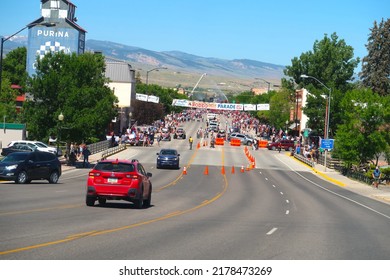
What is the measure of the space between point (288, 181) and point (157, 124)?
263ft

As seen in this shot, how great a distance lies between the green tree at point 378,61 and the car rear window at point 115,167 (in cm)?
7858

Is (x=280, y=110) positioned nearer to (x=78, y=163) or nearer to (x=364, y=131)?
(x=364, y=131)

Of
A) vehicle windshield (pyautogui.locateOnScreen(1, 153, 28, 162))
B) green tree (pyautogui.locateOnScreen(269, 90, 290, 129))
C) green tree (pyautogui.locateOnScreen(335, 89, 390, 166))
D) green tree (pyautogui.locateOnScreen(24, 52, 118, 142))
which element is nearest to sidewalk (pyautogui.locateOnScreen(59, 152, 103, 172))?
green tree (pyautogui.locateOnScreen(24, 52, 118, 142))

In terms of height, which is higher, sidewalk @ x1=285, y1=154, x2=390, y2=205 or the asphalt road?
the asphalt road

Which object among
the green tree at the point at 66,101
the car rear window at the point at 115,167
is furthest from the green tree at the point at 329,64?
the car rear window at the point at 115,167

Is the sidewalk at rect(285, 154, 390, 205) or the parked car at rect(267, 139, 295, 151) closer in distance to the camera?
the sidewalk at rect(285, 154, 390, 205)

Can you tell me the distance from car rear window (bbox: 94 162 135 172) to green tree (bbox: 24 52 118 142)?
1269 inches

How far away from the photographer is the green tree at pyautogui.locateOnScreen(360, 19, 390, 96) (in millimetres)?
97556

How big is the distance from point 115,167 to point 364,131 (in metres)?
39.8

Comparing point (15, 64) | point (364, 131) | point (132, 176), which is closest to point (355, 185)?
point (364, 131)

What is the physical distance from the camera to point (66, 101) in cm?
5641

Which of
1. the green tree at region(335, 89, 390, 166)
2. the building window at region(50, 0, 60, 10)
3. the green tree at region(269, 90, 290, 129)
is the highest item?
the building window at region(50, 0, 60, 10)

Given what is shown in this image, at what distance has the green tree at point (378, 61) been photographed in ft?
320

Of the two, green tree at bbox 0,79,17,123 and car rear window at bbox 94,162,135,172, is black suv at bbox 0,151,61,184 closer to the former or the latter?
car rear window at bbox 94,162,135,172
